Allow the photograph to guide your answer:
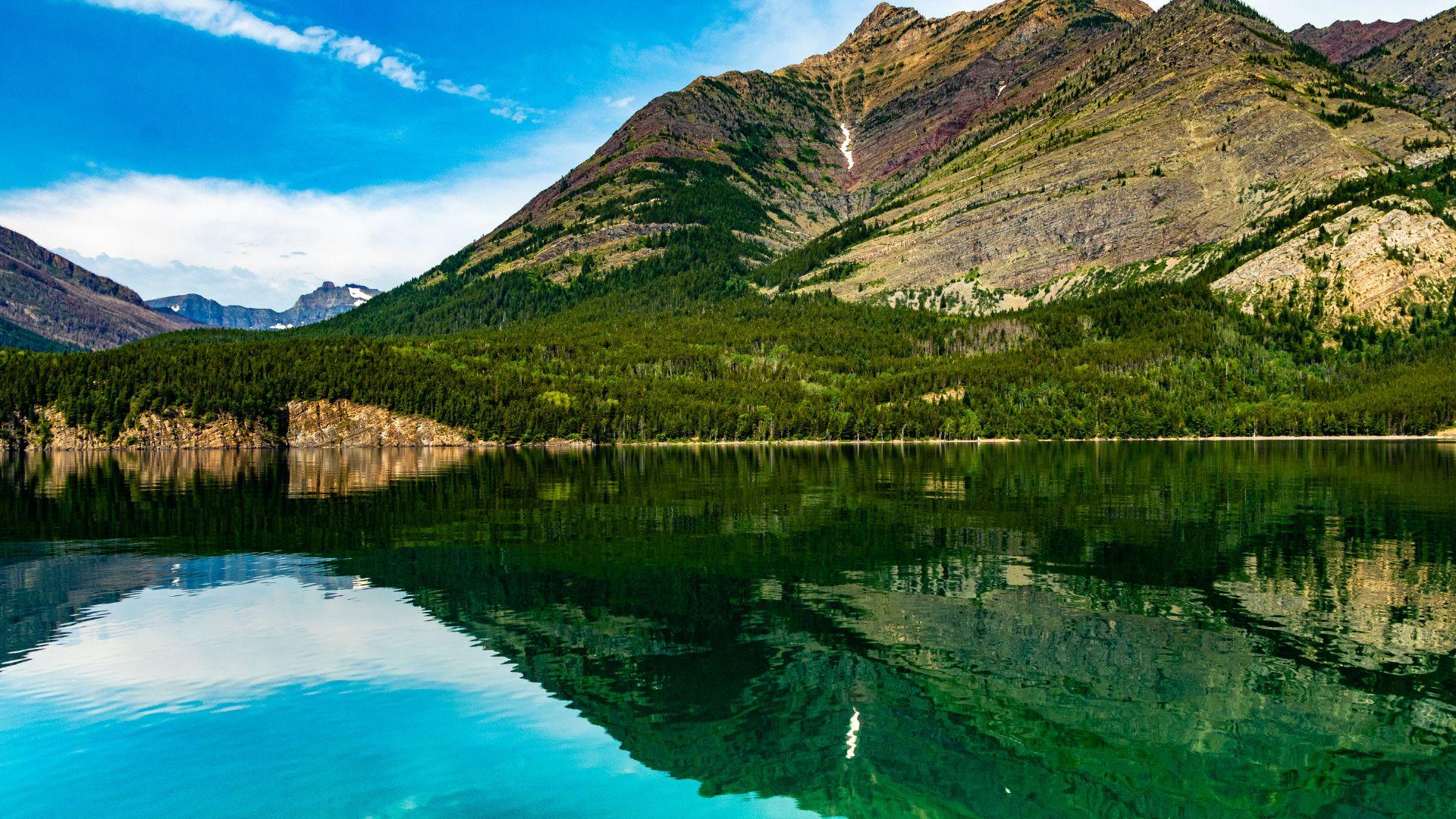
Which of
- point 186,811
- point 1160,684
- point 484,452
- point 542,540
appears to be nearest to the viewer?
point 186,811

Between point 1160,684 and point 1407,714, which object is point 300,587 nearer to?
point 1160,684

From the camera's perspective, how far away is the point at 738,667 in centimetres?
2431

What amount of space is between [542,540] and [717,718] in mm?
29007

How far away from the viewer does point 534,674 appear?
2416 centimetres

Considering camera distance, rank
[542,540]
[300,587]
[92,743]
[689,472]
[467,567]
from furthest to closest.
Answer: [689,472] → [542,540] → [467,567] → [300,587] → [92,743]

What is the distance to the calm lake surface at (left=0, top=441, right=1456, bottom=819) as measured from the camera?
683 inches

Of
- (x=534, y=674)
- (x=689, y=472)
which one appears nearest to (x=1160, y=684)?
(x=534, y=674)

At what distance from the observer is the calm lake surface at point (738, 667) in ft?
57.0

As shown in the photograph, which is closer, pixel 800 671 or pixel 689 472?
pixel 800 671

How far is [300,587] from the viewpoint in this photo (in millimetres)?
36656

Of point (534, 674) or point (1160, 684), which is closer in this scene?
point (1160, 684)

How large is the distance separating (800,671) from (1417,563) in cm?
3163

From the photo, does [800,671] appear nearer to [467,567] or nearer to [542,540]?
[467,567]

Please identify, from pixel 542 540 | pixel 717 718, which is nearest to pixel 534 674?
pixel 717 718
